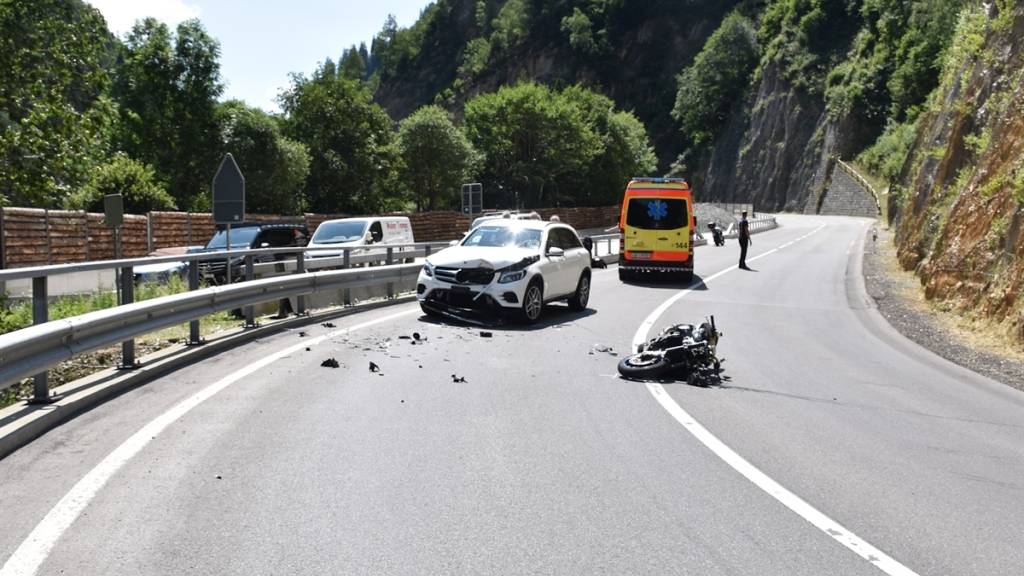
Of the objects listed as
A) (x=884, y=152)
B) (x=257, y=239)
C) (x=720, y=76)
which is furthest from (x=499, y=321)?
(x=720, y=76)

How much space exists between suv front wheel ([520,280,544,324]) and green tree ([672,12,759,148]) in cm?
10567

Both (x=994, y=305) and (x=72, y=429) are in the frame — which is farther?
(x=994, y=305)

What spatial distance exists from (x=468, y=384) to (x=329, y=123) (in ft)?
163

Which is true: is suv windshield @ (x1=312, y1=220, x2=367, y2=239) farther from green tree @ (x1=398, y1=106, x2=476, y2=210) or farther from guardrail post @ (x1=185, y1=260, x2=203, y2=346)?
green tree @ (x1=398, y1=106, x2=476, y2=210)

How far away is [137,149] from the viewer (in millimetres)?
50906

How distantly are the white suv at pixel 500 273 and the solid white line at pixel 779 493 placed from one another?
16.5 ft

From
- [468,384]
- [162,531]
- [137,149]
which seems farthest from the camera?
[137,149]

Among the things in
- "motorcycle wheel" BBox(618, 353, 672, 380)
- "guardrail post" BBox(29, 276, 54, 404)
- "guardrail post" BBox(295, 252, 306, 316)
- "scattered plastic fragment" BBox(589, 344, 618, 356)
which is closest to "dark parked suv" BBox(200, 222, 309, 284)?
"guardrail post" BBox(295, 252, 306, 316)

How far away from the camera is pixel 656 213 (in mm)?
23531

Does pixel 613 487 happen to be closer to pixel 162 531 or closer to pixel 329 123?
pixel 162 531

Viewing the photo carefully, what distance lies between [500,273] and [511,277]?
7.3 inches

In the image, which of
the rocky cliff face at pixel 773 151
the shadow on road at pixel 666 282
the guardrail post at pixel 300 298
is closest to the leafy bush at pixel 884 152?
the rocky cliff face at pixel 773 151

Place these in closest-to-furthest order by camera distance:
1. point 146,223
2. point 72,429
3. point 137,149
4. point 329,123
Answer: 1. point 72,429
2. point 146,223
3. point 137,149
4. point 329,123

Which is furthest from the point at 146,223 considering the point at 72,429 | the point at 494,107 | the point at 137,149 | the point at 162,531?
the point at 494,107
